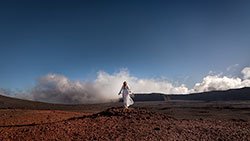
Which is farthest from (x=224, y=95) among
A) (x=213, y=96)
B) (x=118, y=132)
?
(x=118, y=132)

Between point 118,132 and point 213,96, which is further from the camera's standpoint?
point 213,96

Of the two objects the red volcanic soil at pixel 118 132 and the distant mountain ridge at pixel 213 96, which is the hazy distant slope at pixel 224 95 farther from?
the red volcanic soil at pixel 118 132

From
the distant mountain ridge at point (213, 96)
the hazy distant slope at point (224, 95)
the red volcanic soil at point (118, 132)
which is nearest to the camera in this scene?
the red volcanic soil at point (118, 132)

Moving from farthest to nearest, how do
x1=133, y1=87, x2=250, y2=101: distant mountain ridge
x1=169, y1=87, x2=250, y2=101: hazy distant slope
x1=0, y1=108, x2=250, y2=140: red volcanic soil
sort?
x1=133, y1=87, x2=250, y2=101: distant mountain ridge → x1=169, y1=87, x2=250, y2=101: hazy distant slope → x1=0, y1=108, x2=250, y2=140: red volcanic soil

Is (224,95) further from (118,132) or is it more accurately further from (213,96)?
(118,132)

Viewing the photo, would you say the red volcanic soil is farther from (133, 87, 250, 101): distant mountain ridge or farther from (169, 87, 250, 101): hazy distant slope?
(169, 87, 250, 101): hazy distant slope

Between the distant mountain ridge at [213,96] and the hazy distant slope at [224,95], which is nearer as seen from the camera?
the hazy distant slope at [224,95]

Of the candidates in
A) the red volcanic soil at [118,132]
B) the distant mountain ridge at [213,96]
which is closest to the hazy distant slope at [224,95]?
the distant mountain ridge at [213,96]

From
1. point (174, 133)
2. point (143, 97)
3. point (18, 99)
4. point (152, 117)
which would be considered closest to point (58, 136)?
point (174, 133)

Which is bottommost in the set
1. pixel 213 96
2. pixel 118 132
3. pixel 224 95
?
pixel 213 96

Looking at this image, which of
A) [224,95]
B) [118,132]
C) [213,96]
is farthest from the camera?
[213,96]

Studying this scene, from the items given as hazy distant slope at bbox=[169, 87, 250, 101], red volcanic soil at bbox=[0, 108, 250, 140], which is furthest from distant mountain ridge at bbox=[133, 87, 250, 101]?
red volcanic soil at bbox=[0, 108, 250, 140]

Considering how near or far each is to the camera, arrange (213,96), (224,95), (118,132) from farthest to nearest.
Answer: (213,96) → (224,95) → (118,132)

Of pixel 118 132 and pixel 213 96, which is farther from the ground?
pixel 118 132
